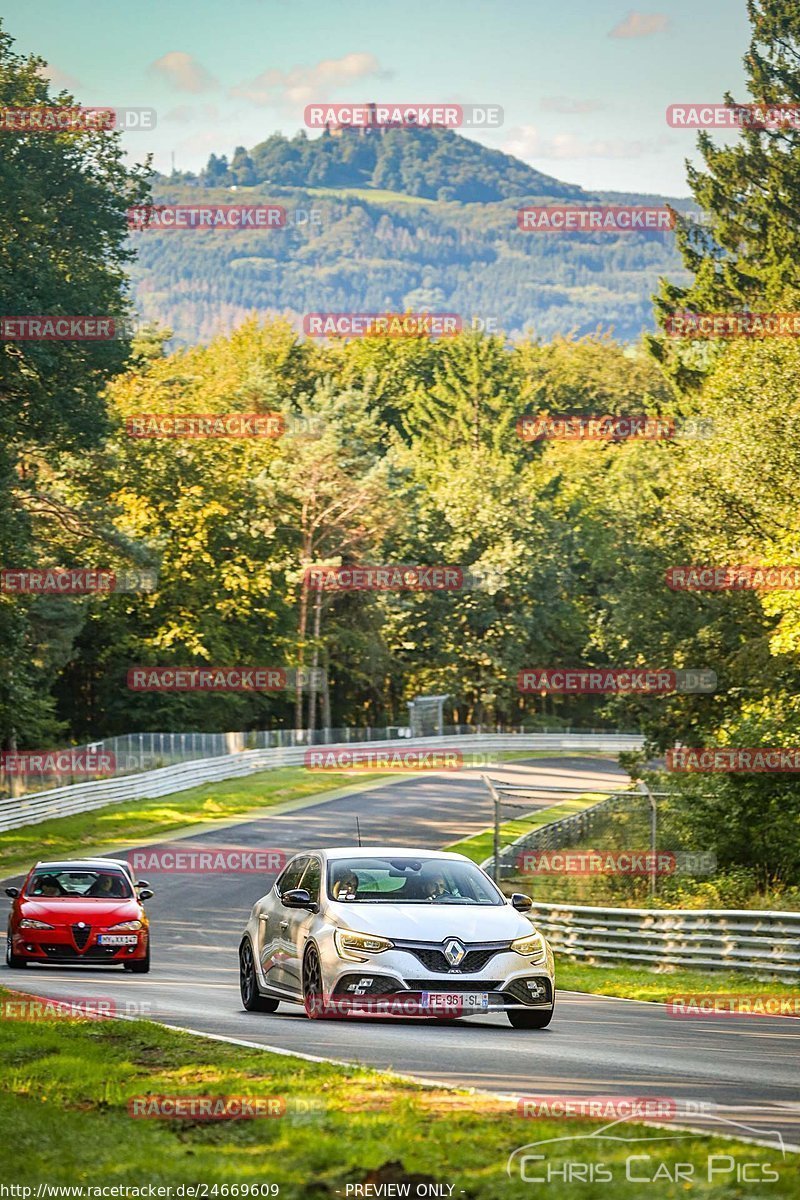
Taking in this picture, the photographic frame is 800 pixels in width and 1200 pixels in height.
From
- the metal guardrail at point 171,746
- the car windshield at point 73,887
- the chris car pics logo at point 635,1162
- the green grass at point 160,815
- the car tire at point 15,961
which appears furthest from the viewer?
the metal guardrail at point 171,746

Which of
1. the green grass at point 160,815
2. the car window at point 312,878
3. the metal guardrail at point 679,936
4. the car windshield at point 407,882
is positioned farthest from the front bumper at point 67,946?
the green grass at point 160,815

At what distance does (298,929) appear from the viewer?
47.1 feet

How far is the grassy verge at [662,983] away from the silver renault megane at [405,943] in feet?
24.7

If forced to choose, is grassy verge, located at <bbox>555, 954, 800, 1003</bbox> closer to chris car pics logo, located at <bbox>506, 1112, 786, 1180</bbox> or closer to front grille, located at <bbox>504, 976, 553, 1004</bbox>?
front grille, located at <bbox>504, 976, 553, 1004</bbox>

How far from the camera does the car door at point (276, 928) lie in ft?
48.7

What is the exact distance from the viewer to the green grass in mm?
44062

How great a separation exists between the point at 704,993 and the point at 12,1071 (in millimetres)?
12680

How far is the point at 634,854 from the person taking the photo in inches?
1407

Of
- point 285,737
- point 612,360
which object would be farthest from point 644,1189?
point 612,360

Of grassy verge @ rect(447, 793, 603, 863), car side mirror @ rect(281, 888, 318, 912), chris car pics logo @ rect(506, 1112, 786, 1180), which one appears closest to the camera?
chris car pics logo @ rect(506, 1112, 786, 1180)

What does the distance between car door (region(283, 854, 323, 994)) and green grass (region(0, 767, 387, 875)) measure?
1027 inches

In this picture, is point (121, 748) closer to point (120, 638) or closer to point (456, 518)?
point (120, 638)

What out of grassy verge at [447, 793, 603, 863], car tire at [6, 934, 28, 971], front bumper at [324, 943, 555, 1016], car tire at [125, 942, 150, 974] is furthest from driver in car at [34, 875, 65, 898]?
grassy verge at [447, 793, 603, 863]

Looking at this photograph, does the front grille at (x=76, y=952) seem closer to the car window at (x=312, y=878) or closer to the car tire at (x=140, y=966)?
the car tire at (x=140, y=966)
